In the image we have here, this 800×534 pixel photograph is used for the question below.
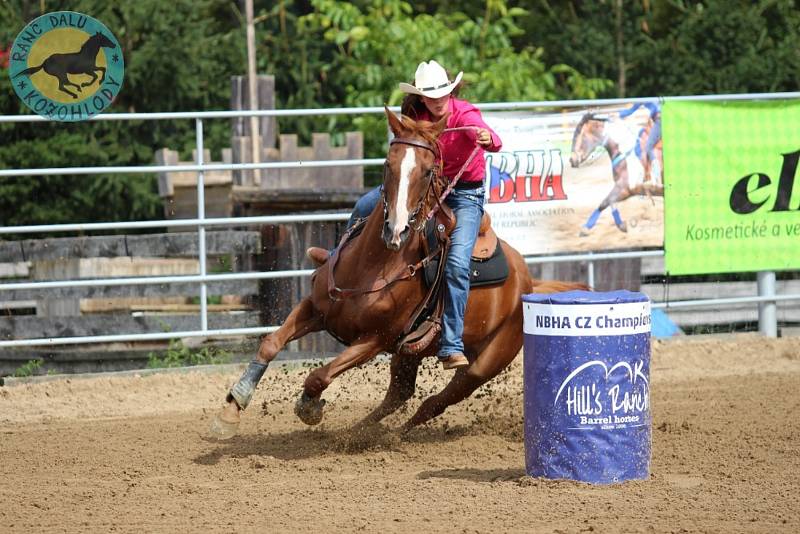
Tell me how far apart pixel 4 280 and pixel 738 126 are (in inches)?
300

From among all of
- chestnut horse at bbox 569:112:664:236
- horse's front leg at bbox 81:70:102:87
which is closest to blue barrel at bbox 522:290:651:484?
chestnut horse at bbox 569:112:664:236

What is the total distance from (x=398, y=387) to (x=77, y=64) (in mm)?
4011

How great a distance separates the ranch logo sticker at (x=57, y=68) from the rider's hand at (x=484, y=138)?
413 cm

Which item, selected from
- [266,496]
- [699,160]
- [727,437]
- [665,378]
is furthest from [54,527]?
[699,160]

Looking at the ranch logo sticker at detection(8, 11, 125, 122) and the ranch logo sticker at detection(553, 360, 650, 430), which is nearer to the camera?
the ranch logo sticker at detection(553, 360, 650, 430)

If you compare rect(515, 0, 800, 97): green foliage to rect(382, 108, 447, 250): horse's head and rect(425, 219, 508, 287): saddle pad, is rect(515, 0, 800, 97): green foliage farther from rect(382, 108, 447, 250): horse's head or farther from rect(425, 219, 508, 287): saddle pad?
rect(382, 108, 447, 250): horse's head

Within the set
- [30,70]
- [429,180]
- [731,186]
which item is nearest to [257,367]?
[429,180]

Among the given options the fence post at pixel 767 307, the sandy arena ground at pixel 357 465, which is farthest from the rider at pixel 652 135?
the sandy arena ground at pixel 357 465

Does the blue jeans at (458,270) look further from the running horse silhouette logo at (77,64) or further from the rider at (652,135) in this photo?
the rider at (652,135)

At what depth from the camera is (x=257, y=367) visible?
23.4 feet

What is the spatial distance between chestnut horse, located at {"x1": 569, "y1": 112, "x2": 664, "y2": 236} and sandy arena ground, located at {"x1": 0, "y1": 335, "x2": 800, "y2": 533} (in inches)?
61.7

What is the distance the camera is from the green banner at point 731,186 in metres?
11.1

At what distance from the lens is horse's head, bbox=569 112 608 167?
1079 centimetres

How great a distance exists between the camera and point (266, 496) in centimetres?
620
